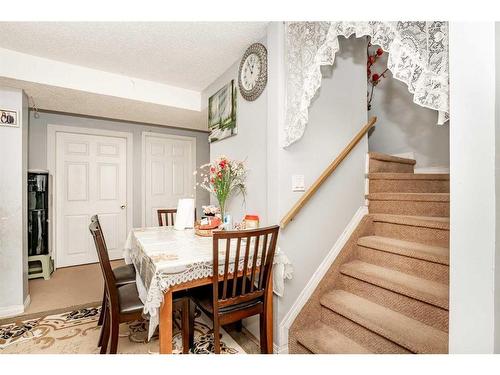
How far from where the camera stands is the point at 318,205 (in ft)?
6.57

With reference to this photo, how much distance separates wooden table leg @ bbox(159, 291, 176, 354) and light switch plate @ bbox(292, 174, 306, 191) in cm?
111

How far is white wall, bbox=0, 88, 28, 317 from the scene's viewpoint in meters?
2.29

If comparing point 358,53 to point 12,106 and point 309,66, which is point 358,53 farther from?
point 12,106

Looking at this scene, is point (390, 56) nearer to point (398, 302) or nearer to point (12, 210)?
point (398, 302)

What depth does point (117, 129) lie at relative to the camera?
12.7 feet

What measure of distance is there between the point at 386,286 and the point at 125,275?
1983mm

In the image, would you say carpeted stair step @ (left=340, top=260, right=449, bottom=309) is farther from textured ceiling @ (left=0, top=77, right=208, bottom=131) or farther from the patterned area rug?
textured ceiling @ (left=0, top=77, right=208, bottom=131)

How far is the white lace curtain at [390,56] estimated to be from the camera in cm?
99

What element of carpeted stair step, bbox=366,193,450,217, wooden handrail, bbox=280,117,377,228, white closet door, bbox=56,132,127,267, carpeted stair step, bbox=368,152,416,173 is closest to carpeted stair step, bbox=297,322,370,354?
wooden handrail, bbox=280,117,377,228

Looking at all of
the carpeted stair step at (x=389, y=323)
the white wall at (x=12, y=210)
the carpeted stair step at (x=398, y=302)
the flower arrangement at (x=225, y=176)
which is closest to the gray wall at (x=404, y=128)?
the carpeted stair step at (x=398, y=302)

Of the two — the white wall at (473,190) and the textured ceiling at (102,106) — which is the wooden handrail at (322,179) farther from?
the textured ceiling at (102,106)

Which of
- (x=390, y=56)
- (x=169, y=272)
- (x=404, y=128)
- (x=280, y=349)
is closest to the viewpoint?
(x=390, y=56)

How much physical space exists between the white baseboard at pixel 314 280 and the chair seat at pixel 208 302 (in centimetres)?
40

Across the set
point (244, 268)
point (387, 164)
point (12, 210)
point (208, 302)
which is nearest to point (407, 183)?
point (387, 164)
